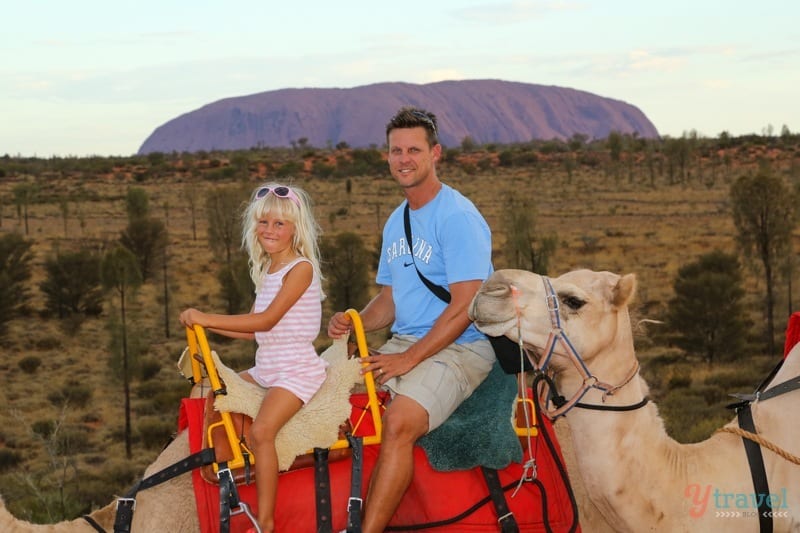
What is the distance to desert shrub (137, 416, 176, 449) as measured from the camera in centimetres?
1521

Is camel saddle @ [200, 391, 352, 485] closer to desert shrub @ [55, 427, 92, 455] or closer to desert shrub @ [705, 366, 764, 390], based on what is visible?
desert shrub @ [55, 427, 92, 455]

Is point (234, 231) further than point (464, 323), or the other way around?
point (234, 231)

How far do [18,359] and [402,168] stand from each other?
18616 millimetres

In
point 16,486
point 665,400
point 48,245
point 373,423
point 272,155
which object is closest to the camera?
point 373,423

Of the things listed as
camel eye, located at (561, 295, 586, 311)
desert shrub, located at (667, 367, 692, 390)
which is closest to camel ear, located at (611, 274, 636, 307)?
camel eye, located at (561, 295, 586, 311)

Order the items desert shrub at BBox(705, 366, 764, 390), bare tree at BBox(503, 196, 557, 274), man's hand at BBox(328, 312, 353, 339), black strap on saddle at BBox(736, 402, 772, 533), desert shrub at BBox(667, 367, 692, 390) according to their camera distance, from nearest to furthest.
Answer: black strap on saddle at BBox(736, 402, 772, 533)
man's hand at BBox(328, 312, 353, 339)
desert shrub at BBox(705, 366, 764, 390)
desert shrub at BBox(667, 367, 692, 390)
bare tree at BBox(503, 196, 557, 274)

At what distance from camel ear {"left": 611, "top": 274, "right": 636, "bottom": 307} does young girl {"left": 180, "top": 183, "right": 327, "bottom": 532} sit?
5.01 feet

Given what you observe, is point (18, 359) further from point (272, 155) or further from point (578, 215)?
point (272, 155)

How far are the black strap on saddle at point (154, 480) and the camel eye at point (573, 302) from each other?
1834 mm

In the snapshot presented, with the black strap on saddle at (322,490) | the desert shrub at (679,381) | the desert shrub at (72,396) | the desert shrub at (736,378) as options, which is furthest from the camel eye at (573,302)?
the desert shrub at (72,396)

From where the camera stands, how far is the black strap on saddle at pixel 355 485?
4230 mm

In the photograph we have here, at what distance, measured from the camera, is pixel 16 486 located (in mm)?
12820

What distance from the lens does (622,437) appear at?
407cm

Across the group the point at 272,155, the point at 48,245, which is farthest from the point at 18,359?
the point at 272,155
